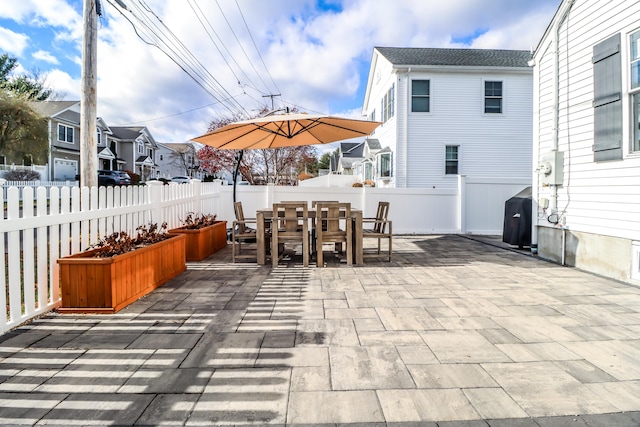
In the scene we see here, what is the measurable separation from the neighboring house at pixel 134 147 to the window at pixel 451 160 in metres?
30.4

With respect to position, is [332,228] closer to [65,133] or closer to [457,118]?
[457,118]

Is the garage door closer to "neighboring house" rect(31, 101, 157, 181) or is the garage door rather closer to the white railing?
"neighboring house" rect(31, 101, 157, 181)

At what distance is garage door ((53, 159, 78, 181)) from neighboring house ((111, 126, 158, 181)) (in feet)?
23.4

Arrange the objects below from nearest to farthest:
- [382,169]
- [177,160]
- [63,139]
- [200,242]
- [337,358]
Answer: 1. [337,358]
2. [200,242]
3. [382,169]
4. [63,139]
5. [177,160]

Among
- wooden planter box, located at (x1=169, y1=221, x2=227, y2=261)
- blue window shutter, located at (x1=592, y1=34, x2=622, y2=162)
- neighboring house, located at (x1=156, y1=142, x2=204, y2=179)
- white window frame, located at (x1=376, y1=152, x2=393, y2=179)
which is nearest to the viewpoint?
blue window shutter, located at (x1=592, y1=34, x2=622, y2=162)

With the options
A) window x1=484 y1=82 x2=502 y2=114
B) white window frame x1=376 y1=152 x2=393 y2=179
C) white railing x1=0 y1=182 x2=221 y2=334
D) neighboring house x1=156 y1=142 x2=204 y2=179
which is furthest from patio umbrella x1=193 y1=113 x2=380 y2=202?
neighboring house x1=156 y1=142 x2=204 y2=179

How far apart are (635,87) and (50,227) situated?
642 centimetres

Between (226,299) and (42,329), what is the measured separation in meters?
1.54

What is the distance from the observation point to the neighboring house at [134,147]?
3453cm

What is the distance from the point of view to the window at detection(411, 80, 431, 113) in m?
12.8

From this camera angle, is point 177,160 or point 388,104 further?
point 177,160

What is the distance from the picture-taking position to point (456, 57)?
43.7ft

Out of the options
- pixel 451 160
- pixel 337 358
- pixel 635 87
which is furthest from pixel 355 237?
pixel 451 160

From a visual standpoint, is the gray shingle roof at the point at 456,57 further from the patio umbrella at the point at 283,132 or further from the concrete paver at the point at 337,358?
the concrete paver at the point at 337,358
